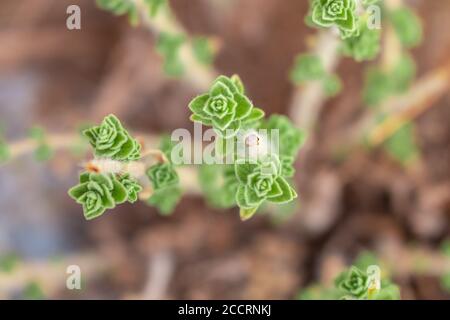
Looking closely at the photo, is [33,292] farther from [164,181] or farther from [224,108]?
[224,108]

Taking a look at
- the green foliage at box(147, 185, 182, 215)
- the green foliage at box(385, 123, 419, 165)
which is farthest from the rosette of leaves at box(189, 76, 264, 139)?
the green foliage at box(385, 123, 419, 165)

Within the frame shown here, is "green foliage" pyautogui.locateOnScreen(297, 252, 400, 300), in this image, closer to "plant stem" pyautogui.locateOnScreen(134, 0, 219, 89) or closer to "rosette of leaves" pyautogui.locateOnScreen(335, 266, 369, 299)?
"rosette of leaves" pyautogui.locateOnScreen(335, 266, 369, 299)

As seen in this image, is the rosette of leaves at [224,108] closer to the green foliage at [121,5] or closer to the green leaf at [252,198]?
the green leaf at [252,198]

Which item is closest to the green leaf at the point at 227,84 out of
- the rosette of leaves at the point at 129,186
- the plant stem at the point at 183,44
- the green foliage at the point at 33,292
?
the rosette of leaves at the point at 129,186

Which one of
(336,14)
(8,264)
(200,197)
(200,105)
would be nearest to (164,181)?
(200,105)
